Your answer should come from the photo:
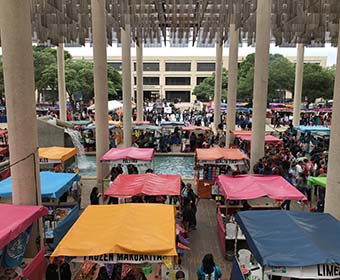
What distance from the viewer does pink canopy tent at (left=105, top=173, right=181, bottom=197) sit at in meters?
11.6

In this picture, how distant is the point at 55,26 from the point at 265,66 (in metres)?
16.8

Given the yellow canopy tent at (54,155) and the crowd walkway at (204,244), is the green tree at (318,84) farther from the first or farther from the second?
the yellow canopy tent at (54,155)

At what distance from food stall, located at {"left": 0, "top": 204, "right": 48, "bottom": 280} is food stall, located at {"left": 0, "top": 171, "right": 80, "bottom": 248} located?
5.08 feet

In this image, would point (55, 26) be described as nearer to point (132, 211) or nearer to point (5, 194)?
point (5, 194)

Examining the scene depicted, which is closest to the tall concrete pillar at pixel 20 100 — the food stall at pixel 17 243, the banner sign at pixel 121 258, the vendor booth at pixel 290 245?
the food stall at pixel 17 243

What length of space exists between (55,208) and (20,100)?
14.2 ft

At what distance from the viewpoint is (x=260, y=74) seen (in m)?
17.8

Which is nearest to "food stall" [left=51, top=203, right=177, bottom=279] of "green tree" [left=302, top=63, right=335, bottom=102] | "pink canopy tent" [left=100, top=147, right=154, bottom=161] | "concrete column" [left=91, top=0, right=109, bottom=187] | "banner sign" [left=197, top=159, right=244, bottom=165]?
"pink canopy tent" [left=100, top=147, right=154, bottom=161]

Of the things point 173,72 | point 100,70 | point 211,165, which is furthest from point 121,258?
point 173,72

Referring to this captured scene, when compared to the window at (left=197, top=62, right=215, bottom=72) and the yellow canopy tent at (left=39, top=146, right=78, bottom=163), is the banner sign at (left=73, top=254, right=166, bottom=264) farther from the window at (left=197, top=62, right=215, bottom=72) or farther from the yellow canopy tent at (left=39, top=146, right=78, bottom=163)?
the window at (left=197, top=62, right=215, bottom=72)

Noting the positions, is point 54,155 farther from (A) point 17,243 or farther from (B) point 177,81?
(B) point 177,81

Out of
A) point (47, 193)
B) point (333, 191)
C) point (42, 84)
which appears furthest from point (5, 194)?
point (42, 84)

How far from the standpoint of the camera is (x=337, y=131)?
33.5 feet

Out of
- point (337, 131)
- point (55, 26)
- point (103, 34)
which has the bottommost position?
point (337, 131)
